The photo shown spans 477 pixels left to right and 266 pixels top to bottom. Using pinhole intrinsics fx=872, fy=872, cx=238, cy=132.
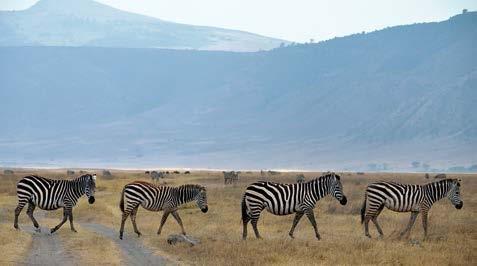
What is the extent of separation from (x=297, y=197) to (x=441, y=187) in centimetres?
440

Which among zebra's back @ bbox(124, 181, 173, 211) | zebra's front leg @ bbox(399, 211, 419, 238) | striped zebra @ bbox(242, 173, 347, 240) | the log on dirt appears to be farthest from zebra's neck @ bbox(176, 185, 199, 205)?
zebra's front leg @ bbox(399, 211, 419, 238)

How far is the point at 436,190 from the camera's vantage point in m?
25.2

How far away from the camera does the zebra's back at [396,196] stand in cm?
2473

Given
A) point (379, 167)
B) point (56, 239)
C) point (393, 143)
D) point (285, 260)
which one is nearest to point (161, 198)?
point (56, 239)

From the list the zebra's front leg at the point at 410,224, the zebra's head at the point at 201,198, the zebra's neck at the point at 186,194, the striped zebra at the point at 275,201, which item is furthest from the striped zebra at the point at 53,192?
the zebra's front leg at the point at 410,224

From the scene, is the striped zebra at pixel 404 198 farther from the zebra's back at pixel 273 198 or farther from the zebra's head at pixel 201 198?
the zebra's head at pixel 201 198

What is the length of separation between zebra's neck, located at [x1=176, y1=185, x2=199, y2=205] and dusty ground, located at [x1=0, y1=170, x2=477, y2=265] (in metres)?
1.12

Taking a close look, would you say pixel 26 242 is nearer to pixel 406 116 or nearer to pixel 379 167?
pixel 379 167

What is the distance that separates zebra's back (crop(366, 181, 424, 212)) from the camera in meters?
24.7

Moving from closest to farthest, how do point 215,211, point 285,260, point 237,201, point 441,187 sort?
point 285,260 → point 441,187 → point 215,211 → point 237,201

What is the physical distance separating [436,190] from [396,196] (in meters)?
1.31

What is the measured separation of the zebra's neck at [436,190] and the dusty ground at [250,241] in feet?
3.82

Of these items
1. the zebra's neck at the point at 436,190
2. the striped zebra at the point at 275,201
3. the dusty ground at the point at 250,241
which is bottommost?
the dusty ground at the point at 250,241

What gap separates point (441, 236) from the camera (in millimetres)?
25625
